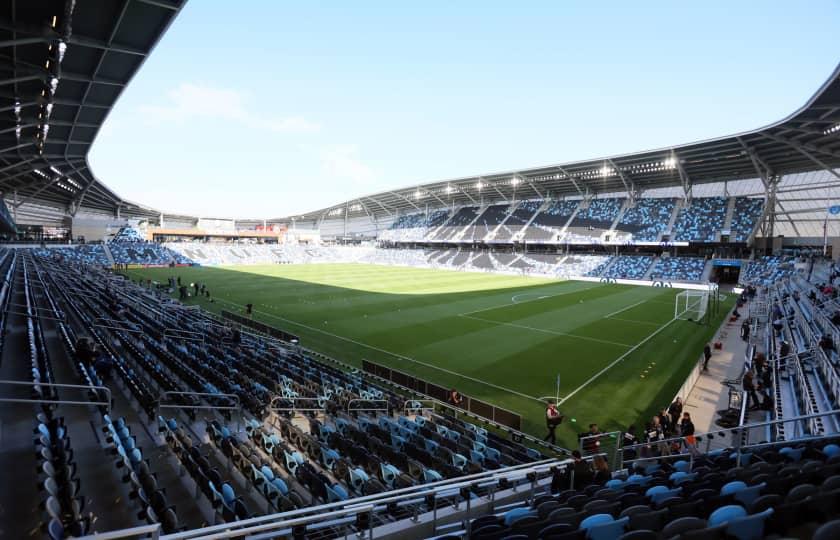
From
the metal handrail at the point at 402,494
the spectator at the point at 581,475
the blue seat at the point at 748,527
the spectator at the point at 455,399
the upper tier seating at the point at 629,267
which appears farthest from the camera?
the upper tier seating at the point at 629,267

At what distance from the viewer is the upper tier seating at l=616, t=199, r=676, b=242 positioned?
2279 inches

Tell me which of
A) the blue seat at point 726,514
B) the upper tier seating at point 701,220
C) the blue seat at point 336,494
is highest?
the upper tier seating at point 701,220

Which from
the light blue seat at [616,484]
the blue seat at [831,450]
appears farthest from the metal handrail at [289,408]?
the blue seat at [831,450]

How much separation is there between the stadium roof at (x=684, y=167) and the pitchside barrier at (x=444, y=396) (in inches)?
1195

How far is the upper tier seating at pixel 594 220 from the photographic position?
63.1 m

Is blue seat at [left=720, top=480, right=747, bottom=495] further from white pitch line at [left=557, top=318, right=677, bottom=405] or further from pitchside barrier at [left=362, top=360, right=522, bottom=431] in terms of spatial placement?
white pitch line at [left=557, top=318, right=677, bottom=405]

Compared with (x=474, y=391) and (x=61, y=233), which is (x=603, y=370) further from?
(x=61, y=233)

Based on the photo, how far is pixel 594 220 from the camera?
6481cm

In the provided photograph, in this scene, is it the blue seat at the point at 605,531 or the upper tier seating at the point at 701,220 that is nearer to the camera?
the blue seat at the point at 605,531

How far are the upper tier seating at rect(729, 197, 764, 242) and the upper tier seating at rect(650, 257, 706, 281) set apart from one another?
480 centimetres

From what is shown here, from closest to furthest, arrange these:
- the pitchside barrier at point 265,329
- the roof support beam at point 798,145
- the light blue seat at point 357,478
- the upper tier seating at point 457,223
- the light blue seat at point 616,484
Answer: the light blue seat at point 616,484 → the light blue seat at point 357,478 → the pitchside barrier at point 265,329 → the roof support beam at point 798,145 → the upper tier seating at point 457,223

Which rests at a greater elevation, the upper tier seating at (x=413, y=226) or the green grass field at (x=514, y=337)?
the upper tier seating at (x=413, y=226)

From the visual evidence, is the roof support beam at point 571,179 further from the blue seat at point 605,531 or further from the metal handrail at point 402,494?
the blue seat at point 605,531

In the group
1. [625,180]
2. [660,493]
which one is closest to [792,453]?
[660,493]
